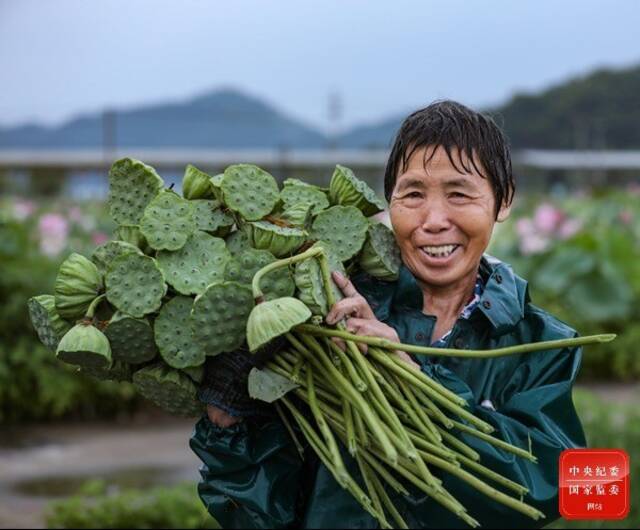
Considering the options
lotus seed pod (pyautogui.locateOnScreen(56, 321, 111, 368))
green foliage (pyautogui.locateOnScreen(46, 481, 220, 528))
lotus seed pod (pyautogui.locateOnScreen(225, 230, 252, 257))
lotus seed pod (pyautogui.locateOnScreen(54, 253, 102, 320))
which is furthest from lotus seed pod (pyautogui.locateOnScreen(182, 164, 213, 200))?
green foliage (pyautogui.locateOnScreen(46, 481, 220, 528))

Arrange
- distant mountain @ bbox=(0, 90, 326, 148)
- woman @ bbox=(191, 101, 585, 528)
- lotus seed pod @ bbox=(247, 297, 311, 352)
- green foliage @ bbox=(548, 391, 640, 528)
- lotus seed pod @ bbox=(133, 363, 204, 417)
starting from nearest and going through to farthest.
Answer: lotus seed pod @ bbox=(247, 297, 311, 352) < lotus seed pod @ bbox=(133, 363, 204, 417) < woman @ bbox=(191, 101, 585, 528) < green foliage @ bbox=(548, 391, 640, 528) < distant mountain @ bbox=(0, 90, 326, 148)

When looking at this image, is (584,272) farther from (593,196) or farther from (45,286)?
(593,196)

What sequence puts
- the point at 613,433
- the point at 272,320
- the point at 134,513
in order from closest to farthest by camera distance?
the point at 272,320
the point at 134,513
the point at 613,433

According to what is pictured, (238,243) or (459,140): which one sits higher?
(459,140)

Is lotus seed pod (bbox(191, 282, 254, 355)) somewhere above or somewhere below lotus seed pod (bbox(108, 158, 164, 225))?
below

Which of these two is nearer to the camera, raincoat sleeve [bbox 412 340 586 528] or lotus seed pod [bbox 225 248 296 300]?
lotus seed pod [bbox 225 248 296 300]

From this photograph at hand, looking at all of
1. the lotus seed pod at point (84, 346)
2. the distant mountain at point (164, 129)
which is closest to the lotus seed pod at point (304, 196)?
the lotus seed pod at point (84, 346)

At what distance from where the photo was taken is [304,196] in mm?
2127

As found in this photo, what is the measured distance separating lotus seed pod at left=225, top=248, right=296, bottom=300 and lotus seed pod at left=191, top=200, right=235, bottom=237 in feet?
0.34

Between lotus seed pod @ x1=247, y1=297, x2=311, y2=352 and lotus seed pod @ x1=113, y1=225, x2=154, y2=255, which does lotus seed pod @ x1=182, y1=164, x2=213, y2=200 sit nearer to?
lotus seed pod @ x1=113, y1=225, x2=154, y2=255

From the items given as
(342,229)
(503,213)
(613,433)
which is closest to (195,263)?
(342,229)

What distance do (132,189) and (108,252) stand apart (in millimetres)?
153

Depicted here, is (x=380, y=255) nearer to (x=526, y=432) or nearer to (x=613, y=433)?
(x=526, y=432)

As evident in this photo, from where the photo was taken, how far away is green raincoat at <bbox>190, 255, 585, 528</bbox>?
2.05 metres
